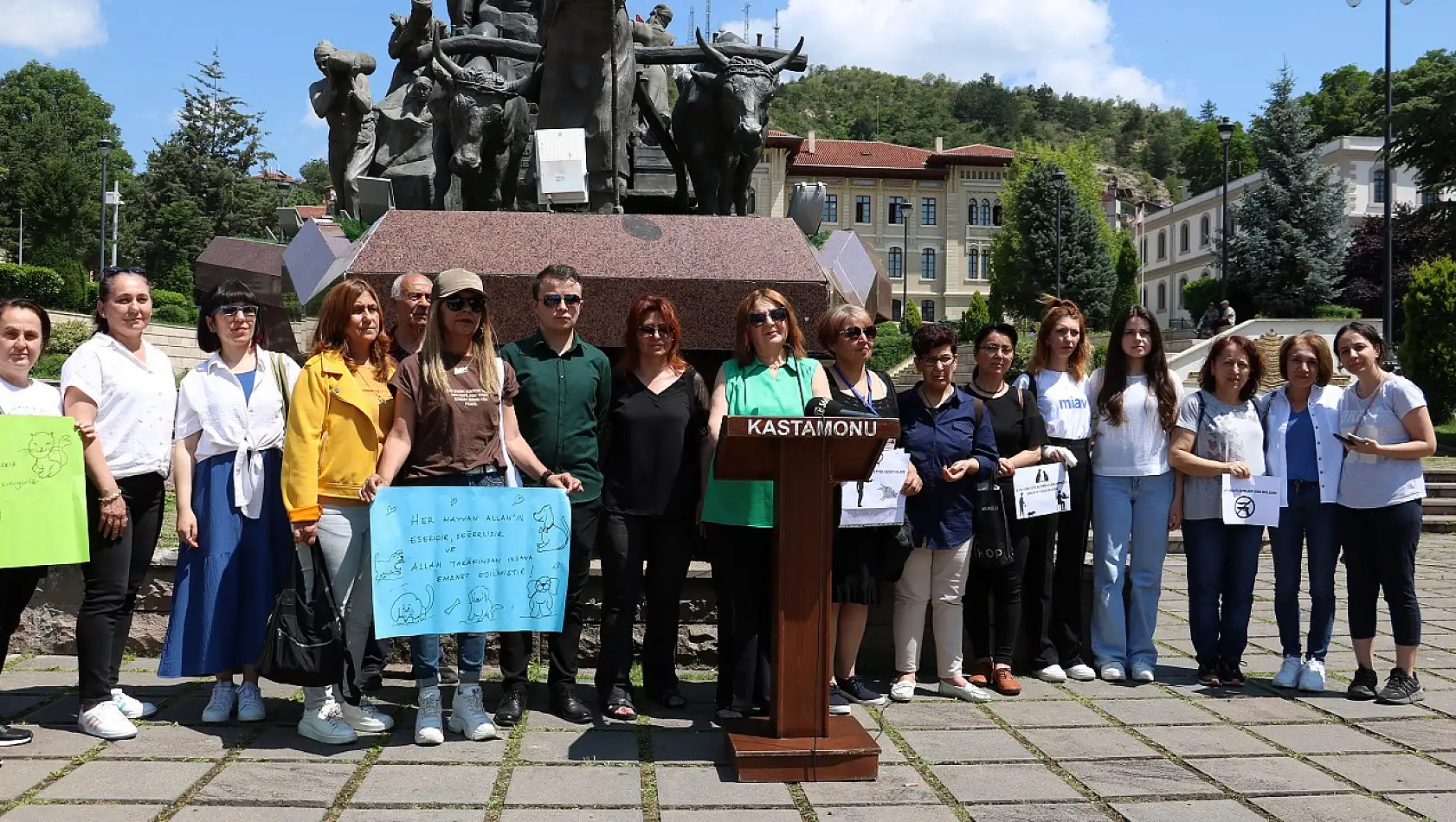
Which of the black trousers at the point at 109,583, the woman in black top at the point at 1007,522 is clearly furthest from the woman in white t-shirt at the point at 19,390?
the woman in black top at the point at 1007,522

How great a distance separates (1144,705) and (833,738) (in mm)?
1774

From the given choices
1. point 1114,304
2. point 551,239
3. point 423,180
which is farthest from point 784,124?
point 551,239

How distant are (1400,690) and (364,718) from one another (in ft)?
14.7

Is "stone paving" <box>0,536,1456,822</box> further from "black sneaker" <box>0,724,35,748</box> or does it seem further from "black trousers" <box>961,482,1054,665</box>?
"black trousers" <box>961,482,1054,665</box>

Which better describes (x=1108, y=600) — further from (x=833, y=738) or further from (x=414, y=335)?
(x=414, y=335)

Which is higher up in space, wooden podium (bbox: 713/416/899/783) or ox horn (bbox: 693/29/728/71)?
ox horn (bbox: 693/29/728/71)

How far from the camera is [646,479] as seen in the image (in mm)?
4680

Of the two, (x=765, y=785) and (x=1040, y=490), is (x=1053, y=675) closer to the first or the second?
(x=1040, y=490)

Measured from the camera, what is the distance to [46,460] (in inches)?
169

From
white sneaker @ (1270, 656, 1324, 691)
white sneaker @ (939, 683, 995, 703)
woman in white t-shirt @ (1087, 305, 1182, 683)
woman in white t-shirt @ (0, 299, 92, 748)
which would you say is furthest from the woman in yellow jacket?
white sneaker @ (1270, 656, 1324, 691)

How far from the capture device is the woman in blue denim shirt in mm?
5148

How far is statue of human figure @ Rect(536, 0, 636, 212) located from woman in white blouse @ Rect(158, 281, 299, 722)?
14.2 ft

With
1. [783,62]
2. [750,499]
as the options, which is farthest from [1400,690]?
[783,62]

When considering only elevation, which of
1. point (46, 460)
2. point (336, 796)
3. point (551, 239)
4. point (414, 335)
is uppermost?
point (551, 239)
